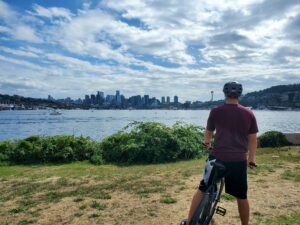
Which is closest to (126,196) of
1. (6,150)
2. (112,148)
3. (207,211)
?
(207,211)

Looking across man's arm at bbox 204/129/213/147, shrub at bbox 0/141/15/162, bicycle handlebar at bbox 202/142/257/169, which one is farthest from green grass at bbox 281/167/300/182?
shrub at bbox 0/141/15/162

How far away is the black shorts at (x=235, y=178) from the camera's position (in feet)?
16.1

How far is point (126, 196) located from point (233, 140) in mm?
3498

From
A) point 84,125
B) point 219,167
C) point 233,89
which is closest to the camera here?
point 219,167

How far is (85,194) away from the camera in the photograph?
26.2 feet

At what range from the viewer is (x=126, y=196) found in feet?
25.4

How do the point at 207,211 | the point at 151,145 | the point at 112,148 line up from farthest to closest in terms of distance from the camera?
the point at 112,148 < the point at 151,145 < the point at 207,211

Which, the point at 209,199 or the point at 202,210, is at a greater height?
the point at 209,199

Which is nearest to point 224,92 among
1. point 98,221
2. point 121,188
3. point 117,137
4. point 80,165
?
point 98,221

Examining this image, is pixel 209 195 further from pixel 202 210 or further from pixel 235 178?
pixel 235 178

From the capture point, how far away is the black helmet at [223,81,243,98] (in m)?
5.08

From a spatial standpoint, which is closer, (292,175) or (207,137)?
(207,137)

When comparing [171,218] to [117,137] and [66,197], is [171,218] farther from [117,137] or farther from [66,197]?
[117,137]

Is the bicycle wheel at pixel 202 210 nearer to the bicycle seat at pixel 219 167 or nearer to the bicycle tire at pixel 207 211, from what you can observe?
the bicycle tire at pixel 207 211
